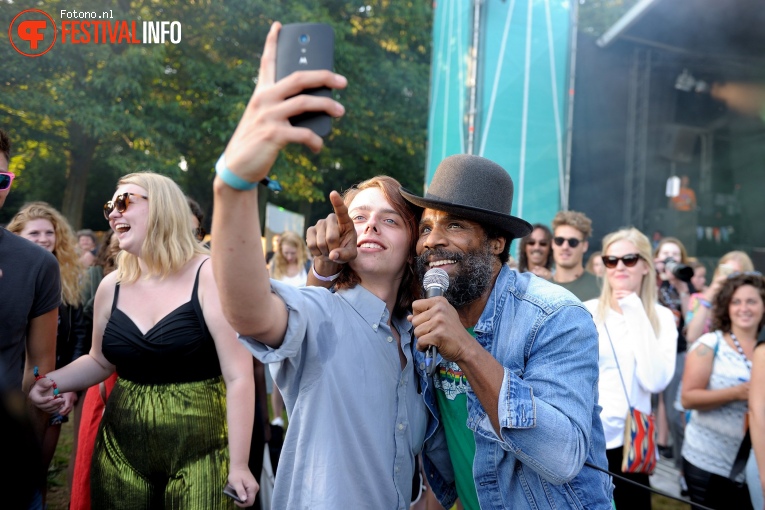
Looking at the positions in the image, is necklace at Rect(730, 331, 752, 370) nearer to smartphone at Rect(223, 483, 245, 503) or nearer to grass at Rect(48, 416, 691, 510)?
grass at Rect(48, 416, 691, 510)

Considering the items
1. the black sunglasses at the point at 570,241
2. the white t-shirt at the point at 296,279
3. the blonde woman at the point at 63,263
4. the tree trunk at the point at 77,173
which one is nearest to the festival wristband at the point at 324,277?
the blonde woman at the point at 63,263

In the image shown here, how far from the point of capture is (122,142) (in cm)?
1419

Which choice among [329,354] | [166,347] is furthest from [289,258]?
[329,354]

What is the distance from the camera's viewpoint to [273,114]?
4.02 ft

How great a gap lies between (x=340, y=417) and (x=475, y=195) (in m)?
0.89

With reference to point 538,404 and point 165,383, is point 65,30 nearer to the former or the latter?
point 165,383

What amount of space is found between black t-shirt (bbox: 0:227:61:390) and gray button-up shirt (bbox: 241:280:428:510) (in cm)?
139

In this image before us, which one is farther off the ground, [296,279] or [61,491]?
[296,279]

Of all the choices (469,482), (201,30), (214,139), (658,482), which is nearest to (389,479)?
(469,482)

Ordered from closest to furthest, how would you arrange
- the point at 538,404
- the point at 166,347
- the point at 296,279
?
1. the point at 538,404
2. the point at 166,347
3. the point at 296,279

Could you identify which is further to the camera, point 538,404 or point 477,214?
point 477,214

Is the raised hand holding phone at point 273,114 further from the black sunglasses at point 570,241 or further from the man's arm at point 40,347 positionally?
the black sunglasses at point 570,241

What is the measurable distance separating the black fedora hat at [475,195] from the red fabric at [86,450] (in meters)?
2.02

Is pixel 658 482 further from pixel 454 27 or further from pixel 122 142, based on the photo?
pixel 122 142
